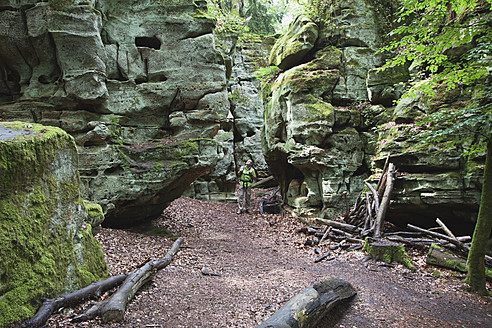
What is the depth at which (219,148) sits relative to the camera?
1038cm

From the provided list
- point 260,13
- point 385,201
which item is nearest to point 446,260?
point 385,201

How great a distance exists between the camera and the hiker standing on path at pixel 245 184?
14.2 metres

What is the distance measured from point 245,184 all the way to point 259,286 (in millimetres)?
8799

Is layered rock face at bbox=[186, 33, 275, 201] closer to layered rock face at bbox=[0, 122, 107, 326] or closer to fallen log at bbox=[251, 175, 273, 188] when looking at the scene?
fallen log at bbox=[251, 175, 273, 188]

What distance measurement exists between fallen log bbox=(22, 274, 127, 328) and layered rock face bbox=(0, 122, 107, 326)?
0.32 ft

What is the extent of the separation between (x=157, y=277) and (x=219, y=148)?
5718mm

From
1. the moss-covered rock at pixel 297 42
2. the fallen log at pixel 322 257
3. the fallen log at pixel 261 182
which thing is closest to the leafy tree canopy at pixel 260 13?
the moss-covered rock at pixel 297 42

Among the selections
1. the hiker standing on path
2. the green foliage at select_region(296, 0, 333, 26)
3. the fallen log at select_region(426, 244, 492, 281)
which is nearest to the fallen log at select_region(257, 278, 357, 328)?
the fallen log at select_region(426, 244, 492, 281)

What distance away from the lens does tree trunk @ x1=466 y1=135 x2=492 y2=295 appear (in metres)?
5.57

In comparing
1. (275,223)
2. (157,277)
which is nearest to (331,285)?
(157,277)

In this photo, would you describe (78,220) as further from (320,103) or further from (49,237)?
(320,103)

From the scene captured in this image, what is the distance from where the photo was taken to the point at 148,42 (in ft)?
33.3

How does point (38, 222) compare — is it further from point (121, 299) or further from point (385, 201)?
point (385, 201)

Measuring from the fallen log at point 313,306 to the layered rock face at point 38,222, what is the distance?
2.86 meters
